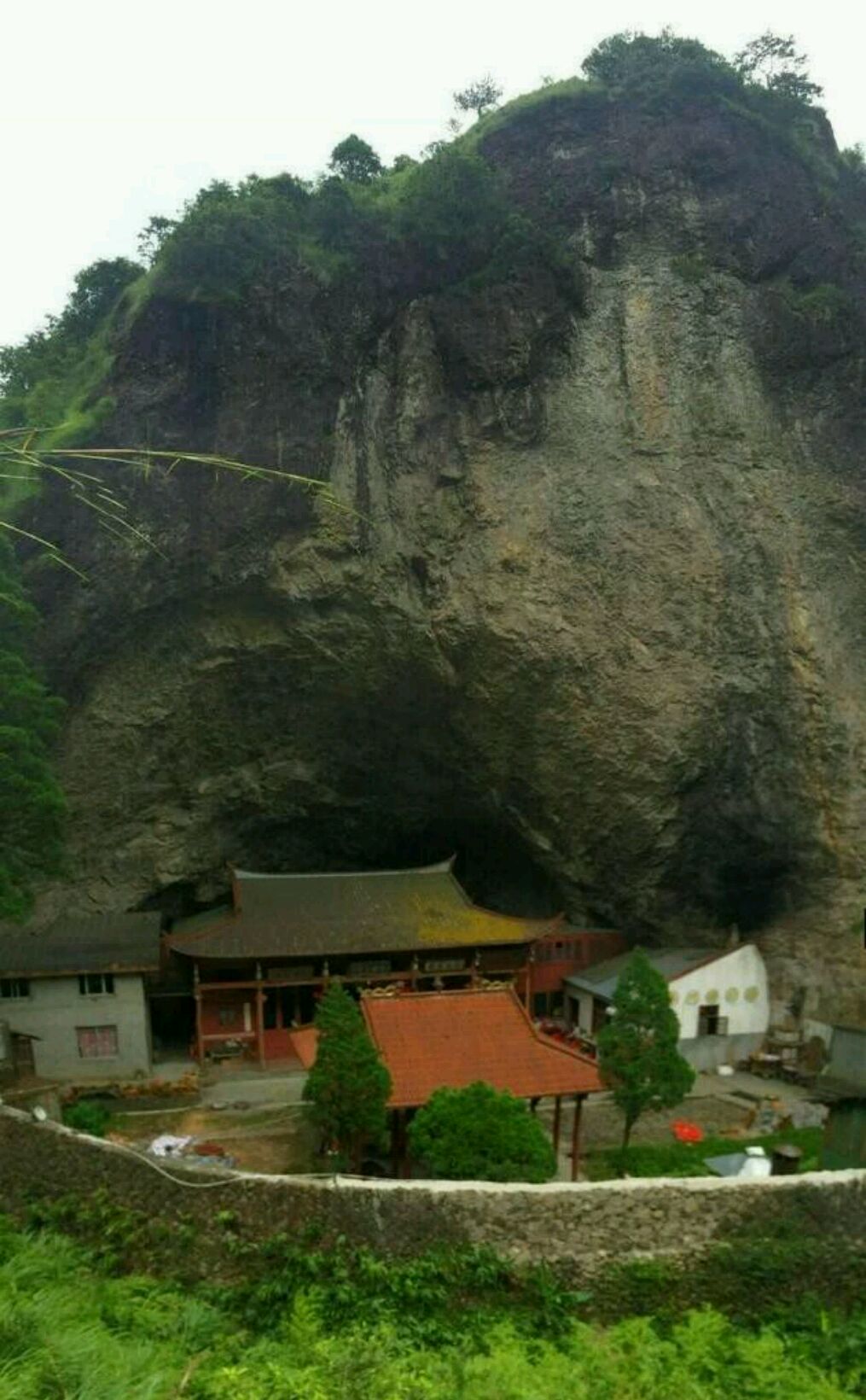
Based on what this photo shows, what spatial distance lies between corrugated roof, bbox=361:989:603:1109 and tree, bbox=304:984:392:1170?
0.41 m

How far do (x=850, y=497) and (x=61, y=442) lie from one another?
58.2ft

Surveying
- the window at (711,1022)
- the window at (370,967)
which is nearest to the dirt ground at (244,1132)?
the window at (370,967)

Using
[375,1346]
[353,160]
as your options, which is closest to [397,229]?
[353,160]

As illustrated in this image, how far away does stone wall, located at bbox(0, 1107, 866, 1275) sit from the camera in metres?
9.11

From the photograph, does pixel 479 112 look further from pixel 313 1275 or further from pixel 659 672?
pixel 313 1275

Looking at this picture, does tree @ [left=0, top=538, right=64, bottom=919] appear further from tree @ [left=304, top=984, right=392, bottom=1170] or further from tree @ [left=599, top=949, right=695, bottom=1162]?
tree @ [left=599, top=949, right=695, bottom=1162]

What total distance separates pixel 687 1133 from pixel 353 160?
82.7 feet

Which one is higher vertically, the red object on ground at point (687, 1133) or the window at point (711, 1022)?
the window at point (711, 1022)

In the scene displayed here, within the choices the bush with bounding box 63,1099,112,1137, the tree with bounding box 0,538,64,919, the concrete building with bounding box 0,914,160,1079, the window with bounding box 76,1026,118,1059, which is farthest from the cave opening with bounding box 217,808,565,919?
the bush with bounding box 63,1099,112,1137

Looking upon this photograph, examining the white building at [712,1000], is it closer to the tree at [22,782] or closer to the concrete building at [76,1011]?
the concrete building at [76,1011]

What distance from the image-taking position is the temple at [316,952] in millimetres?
19453

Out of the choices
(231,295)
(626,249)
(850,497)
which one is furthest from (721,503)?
(231,295)

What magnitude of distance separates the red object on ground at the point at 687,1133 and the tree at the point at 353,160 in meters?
24.3

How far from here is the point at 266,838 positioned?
24312mm
